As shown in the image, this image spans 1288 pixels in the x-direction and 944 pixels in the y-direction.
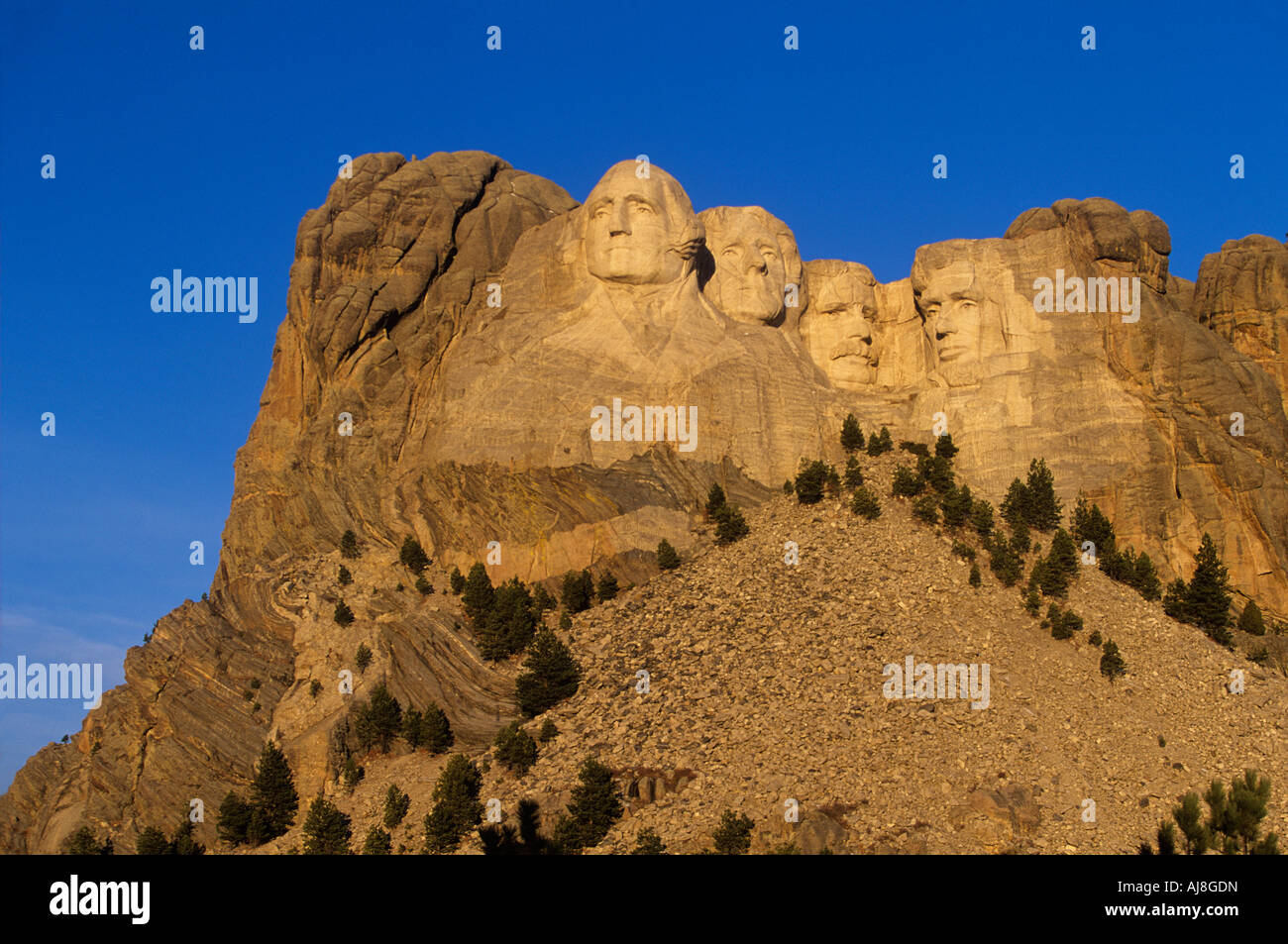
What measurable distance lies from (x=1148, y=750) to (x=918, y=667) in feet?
22.6

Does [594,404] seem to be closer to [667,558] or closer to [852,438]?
[667,558]

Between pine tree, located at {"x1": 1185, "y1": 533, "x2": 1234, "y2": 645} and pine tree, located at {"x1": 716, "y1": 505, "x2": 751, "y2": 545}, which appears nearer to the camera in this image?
pine tree, located at {"x1": 1185, "y1": 533, "x2": 1234, "y2": 645}

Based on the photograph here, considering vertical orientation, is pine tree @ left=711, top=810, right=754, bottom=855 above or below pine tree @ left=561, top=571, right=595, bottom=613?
below

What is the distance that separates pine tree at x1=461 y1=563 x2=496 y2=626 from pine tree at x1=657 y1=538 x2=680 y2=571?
19.2 ft

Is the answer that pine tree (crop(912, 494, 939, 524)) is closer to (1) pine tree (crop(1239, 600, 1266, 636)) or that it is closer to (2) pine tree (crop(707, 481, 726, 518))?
(2) pine tree (crop(707, 481, 726, 518))

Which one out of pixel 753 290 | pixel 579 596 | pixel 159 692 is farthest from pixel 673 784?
pixel 753 290

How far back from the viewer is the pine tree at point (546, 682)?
175 ft

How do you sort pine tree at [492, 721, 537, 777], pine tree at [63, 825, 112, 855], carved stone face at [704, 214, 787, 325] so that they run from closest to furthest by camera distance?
pine tree at [492, 721, 537, 777], pine tree at [63, 825, 112, 855], carved stone face at [704, 214, 787, 325]

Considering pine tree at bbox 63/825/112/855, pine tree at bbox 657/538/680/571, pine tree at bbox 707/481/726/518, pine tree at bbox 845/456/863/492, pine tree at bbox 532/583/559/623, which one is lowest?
pine tree at bbox 63/825/112/855

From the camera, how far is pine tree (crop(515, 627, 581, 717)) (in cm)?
5344

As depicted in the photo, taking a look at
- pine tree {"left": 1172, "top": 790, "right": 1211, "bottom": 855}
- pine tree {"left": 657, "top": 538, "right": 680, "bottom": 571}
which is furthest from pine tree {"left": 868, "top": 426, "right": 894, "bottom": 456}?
pine tree {"left": 1172, "top": 790, "right": 1211, "bottom": 855}

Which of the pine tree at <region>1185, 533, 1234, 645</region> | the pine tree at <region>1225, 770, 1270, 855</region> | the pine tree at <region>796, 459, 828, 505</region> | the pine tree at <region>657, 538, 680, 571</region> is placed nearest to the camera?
the pine tree at <region>1225, 770, 1270, 855</region>
